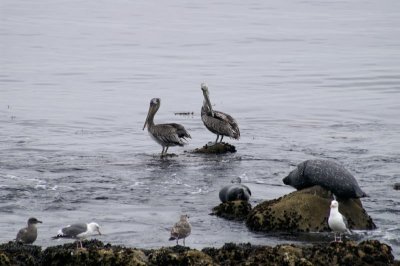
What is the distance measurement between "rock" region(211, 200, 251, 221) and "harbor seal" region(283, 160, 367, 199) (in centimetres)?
108

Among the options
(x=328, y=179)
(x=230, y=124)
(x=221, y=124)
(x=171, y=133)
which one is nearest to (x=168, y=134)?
(x=171, y=133)

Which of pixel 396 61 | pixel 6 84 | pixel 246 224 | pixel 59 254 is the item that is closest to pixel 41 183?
pixel 246 224

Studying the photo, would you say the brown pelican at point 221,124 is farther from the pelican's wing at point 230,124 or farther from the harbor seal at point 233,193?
the harbor seal at point 233,193

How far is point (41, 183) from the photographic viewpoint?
69.4 feet

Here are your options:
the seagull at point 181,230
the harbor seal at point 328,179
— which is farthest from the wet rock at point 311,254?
the harbor seal at point 328,179

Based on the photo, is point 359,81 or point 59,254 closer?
point 59,254

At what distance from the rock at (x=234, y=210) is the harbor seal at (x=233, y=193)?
0.97 feet

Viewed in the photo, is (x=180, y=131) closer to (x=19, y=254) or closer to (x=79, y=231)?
(x=79, y=231)

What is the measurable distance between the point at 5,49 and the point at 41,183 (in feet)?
93.9

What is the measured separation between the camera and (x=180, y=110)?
1287 inches

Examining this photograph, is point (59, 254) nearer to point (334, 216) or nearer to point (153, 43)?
point (334, 216)

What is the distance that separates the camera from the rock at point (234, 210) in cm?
1816

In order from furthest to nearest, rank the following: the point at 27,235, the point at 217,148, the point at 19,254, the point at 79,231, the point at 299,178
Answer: the point at 217,148, the point at 299,178, the point at 27,235, the point at 79,231, the point at 19,254

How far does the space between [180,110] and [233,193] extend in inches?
551
